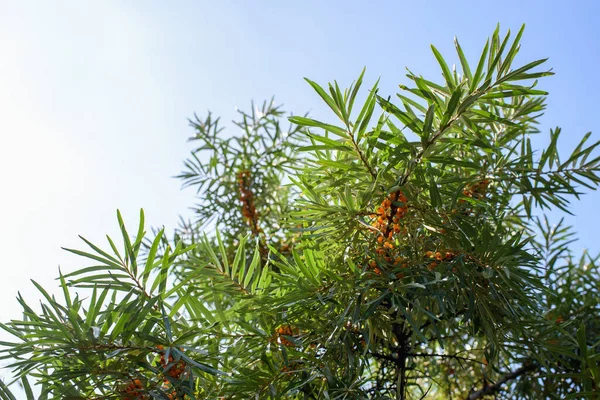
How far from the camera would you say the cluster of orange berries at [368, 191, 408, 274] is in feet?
3.12

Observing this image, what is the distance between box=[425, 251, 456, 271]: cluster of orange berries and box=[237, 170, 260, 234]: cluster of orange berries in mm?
917

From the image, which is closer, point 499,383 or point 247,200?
point 499,383

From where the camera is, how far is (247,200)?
6.16 ft

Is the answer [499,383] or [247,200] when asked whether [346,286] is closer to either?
[499,383]

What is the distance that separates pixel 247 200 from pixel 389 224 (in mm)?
940

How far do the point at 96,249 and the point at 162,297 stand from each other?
0.14 m

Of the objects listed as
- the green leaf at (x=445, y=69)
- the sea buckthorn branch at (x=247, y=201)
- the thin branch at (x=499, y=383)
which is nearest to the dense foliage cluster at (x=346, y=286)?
the green leaf at (x=445, y=69)

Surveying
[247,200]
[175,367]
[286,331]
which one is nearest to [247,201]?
[247,200]

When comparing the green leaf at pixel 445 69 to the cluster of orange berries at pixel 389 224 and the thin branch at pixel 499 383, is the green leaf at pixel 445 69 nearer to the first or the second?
the cluster of orange berries at pixel 389 224

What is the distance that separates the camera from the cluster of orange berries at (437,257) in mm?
954

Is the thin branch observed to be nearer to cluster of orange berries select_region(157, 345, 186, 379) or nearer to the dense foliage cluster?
the dense foliage cluster

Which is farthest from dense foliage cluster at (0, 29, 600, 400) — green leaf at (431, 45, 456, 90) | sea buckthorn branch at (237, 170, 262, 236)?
sea buckthorn branch at (237, 170, 262, 236)

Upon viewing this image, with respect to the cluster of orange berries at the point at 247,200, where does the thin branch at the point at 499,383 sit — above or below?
below

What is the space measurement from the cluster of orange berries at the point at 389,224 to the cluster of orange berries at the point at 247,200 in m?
0.87
